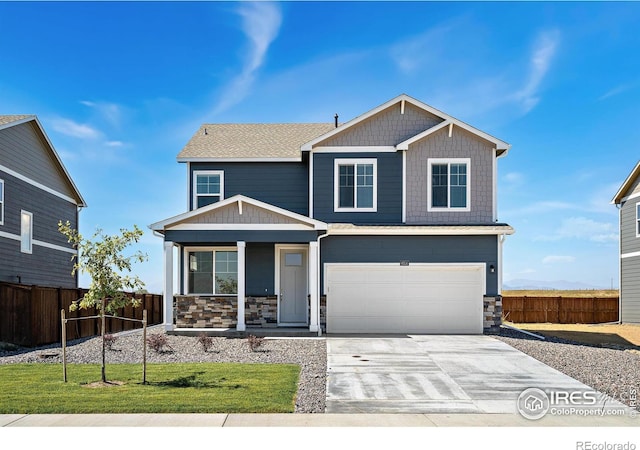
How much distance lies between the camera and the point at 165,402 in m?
8.70

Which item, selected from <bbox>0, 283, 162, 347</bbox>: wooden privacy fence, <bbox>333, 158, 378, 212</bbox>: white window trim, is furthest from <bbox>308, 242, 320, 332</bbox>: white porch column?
<bbox>0, 283, 162, 347</bbox>: wooden privacy fence

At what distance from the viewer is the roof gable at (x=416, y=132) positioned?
1859cm

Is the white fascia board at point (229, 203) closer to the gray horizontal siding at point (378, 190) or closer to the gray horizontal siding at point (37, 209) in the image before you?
the gray horizontal siding at point (378, 190)

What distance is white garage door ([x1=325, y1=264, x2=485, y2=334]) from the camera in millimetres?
18188

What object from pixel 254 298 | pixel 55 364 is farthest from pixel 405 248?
pixel 55 364

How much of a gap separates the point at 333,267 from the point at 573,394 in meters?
9.27

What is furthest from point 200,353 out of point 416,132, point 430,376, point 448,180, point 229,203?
point 416,132

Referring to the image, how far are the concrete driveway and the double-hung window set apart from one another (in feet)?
15.0

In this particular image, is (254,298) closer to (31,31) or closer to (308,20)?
(308,20)

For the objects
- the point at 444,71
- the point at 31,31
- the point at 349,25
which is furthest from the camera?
the point at 31,31

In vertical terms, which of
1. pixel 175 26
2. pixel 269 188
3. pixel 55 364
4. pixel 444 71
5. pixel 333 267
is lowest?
pixel 55 364

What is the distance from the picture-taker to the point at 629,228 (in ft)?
88.3

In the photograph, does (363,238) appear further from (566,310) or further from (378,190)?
(566,310)

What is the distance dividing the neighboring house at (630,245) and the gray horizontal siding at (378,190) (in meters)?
13.0
